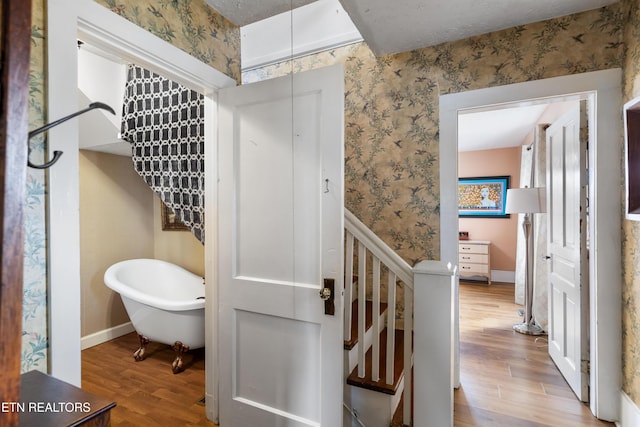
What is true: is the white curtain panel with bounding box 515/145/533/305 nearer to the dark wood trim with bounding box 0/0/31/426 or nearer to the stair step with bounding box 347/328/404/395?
the stair step with bounding box 347/328/404/395

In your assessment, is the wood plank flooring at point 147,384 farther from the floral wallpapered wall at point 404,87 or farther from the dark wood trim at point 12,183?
the dark wood trim at point 12,183

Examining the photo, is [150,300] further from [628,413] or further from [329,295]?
[628,413]

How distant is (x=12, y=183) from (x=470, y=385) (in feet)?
9.08

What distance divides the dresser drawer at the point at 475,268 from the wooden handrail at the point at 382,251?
425 cm

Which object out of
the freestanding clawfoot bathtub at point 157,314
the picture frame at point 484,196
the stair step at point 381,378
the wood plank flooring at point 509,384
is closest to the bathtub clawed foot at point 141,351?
the freestanding clawfoot bathtub at point 157,314

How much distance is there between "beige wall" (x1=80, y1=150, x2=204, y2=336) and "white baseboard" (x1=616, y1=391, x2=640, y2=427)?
3.52 meters

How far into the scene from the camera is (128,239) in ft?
11.4

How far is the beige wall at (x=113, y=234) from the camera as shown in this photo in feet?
10.2

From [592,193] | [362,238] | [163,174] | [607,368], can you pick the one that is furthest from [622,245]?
[163,174]

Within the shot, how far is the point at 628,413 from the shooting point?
5.67 feet

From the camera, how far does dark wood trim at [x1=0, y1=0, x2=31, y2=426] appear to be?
39 centimetres

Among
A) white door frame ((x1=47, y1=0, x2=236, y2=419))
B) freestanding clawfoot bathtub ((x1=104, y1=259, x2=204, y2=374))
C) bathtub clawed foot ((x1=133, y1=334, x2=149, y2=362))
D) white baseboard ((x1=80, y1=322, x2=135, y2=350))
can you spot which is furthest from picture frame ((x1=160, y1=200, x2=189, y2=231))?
white door frame ((x1=47, y1=0, x2=236, y2=419))

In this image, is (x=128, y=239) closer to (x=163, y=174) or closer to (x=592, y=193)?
(x=163, y=174)

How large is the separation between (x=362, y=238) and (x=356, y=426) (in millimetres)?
1048
